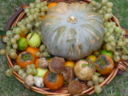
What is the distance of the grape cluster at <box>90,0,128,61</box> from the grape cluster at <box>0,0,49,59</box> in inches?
15.0

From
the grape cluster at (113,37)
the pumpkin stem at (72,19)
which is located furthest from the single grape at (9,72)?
the grape cluster at (113,37)

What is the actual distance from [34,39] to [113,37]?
556 mm

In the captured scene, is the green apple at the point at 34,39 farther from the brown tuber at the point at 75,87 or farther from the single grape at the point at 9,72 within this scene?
the brown tuber at the point at 75,87

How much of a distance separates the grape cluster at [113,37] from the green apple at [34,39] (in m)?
0.46

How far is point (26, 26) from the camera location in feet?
7.54

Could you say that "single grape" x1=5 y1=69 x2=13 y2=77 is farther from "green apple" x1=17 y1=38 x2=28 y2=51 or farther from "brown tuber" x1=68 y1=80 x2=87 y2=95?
"brown tuber" x1=68 y1=80 x2=87 y2=95

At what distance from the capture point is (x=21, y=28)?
2.27m

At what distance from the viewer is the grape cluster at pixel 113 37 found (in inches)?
86.8

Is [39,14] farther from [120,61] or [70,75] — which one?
[120,61]

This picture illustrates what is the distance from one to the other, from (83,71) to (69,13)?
408 millimetres

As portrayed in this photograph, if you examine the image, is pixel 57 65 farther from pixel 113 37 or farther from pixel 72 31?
pixel 113 37

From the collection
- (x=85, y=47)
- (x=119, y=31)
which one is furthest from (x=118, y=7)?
(x=85, y=47)

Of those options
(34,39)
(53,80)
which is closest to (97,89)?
(53,80)

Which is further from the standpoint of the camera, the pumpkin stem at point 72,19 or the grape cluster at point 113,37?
the grape cluster at point 113,37
